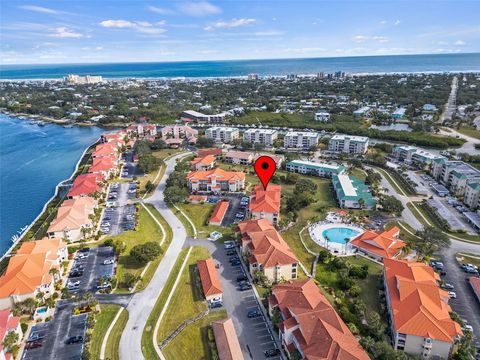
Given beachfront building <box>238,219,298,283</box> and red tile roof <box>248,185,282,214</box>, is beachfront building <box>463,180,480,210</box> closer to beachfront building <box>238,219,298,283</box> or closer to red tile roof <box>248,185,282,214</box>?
red tile roof <box>248,185,282,214</box>

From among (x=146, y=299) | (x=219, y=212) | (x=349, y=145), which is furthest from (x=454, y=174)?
(x=146, y=299)

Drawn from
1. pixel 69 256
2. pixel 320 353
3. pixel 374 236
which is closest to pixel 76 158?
pixel 69 256

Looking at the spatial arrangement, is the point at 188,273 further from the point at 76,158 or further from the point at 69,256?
the point at 76,158

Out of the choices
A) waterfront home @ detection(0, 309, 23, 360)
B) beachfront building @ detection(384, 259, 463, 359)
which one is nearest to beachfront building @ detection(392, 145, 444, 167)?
beachfront building @ detection(384, 259, 463, 359)

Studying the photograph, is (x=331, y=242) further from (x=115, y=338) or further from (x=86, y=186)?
Result: (x=86, y=186)

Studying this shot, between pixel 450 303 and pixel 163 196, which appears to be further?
pixel 163 196
